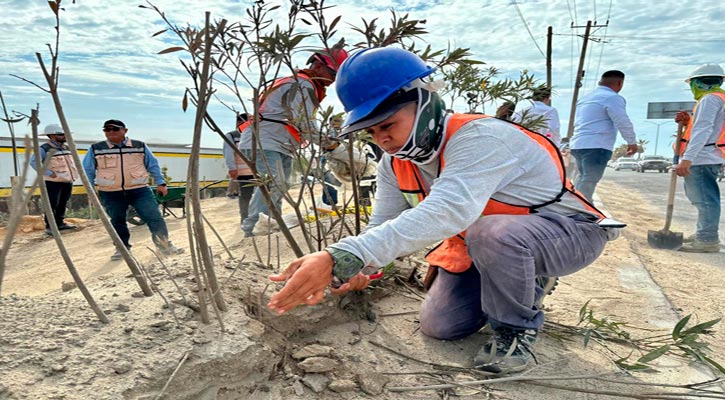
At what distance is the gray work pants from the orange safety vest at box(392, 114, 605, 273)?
0.24ft

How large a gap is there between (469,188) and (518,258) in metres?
0.41

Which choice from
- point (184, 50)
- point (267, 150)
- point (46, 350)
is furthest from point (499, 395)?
point (267, 150)

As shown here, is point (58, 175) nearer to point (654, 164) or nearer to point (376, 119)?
point (376, 119)

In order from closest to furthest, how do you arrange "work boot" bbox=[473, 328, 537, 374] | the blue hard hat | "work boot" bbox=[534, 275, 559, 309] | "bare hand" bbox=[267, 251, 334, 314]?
"bare hand" bbox=[267, 251, 334, 314]
the blue hard hat
"work boot" bbox=[473, 328, 537, 374]
"work boot" bbox=[534, 275, 559, 309]

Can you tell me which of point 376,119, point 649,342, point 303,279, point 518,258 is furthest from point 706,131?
point 303,279

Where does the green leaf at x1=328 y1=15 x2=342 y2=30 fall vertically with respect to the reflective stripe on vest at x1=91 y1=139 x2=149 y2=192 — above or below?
above

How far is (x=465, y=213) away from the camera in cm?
171

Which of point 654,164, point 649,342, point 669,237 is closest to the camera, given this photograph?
point 649,342

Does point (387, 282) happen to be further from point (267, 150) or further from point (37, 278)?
point (37, 278)

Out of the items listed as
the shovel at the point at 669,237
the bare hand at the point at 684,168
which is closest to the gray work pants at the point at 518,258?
the bare hand at the point at 684,168

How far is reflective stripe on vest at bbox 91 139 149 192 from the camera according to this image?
5.18 metres

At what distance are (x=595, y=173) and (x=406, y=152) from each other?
171 inches

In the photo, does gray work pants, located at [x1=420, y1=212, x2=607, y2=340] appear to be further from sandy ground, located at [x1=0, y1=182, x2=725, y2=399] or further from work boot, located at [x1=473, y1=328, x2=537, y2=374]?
sandy ground, located at [x1=0, y1=182, x2=725, y2=399]

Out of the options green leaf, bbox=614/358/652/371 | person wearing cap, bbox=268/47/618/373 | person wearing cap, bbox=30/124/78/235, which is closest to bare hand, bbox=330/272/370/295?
person wearing cap, bbox=268/47/618/373
